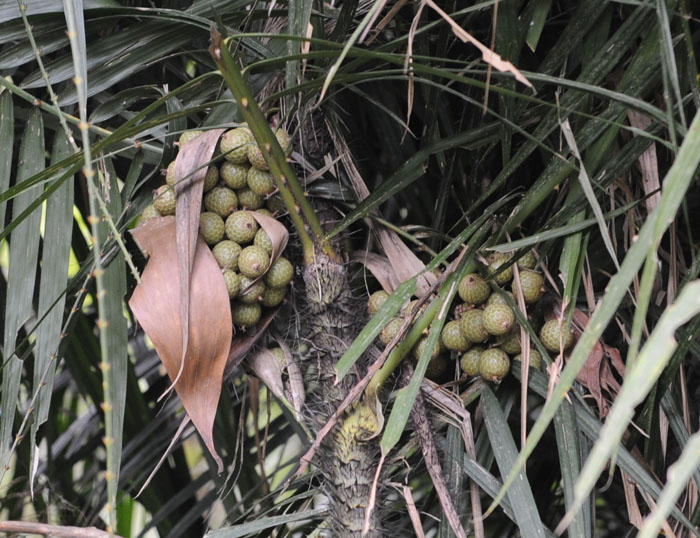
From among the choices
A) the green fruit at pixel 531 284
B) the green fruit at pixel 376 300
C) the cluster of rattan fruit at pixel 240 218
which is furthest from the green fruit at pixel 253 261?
the green fruit at pixel 531 284

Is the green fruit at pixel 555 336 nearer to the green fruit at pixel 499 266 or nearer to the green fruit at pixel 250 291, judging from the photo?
the green fruit at pixel 499 266

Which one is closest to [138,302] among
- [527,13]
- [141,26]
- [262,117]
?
[262,117]

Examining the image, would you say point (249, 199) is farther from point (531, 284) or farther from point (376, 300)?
point (531, 284)

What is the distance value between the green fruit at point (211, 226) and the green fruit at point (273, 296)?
64 mm

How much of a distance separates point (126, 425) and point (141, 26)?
640mm

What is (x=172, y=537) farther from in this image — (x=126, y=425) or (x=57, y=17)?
(x=57, y=17)

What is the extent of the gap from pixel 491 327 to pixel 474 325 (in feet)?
0.08

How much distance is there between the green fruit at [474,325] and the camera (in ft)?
2.10

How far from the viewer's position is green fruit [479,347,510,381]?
0.65 metres

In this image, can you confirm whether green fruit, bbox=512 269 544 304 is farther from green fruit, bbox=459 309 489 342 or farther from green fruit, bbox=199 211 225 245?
green fruit, bbox=199 211 225 245

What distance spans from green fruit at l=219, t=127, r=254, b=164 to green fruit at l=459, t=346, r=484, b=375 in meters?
0.27

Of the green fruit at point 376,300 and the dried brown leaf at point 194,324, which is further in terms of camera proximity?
the green fruit at point 376,300

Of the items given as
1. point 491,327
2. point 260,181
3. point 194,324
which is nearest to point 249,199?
point 260,181

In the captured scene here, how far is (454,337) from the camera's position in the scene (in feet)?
2.16
